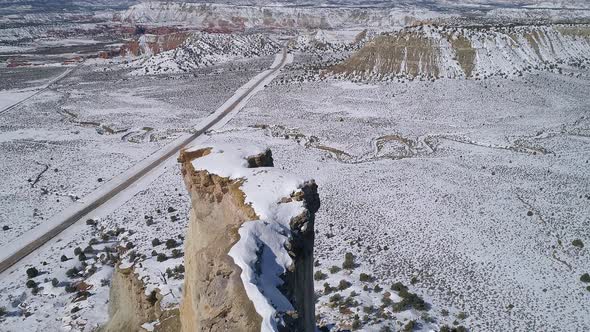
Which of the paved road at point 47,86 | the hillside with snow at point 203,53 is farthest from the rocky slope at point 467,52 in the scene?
the paved road at point 47,86

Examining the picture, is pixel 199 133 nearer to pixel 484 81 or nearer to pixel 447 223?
pixel 447 223

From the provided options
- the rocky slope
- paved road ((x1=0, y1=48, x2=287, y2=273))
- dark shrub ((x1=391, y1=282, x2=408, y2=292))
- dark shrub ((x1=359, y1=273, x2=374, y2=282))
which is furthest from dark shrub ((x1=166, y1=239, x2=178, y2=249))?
the rocky slope

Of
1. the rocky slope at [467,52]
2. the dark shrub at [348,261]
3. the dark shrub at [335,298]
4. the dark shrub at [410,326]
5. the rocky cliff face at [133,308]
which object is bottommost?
the dark shrub at [410,326]

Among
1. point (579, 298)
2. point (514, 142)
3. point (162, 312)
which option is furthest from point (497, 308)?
point (514, 142)

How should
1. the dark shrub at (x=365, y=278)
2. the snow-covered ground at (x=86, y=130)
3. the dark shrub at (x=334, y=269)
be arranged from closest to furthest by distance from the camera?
the dark shrub at (x=365, y=278) < the dark shrub at (x=334, y=269) < the snow-covered ground at (x=86, y=130)

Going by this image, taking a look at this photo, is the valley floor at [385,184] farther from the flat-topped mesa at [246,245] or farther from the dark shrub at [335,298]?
the flat-topped mesa at [246,245]

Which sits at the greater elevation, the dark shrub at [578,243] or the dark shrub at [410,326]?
the dark shrub at [578,243]

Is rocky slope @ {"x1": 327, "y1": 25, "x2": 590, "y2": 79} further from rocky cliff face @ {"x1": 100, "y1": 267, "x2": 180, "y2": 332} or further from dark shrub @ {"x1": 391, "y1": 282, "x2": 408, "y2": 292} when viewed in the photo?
rocky cliff face @ {"x1": 100, "y1": 267, "x2": 180, "y2": 332}
